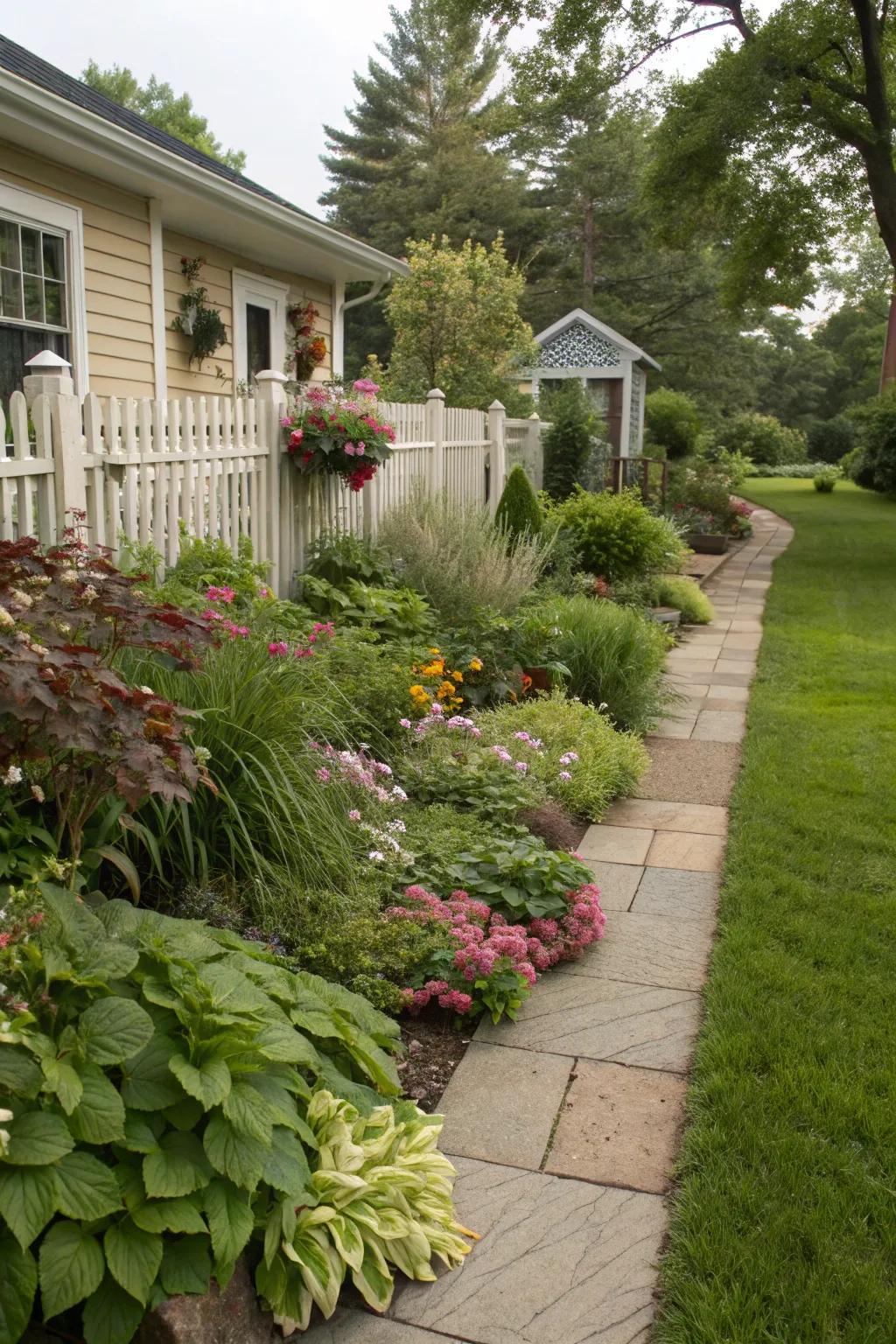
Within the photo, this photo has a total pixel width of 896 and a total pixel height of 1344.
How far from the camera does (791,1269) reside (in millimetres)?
1945

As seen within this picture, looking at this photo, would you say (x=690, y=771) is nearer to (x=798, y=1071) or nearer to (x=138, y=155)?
(x=798, y=1071)

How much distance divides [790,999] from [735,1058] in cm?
36

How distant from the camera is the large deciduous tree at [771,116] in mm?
12742

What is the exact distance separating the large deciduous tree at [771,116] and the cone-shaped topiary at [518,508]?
6646mm

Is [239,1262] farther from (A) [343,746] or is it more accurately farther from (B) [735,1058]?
(A) [343,746]

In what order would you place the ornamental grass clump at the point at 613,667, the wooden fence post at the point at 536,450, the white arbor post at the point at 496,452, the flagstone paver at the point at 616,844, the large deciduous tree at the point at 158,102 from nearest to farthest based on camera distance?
the flagstone paver at the point at 616,844 → the ornamental grass clump at the point at 613,667 → the white arbor post at the point at 496,452 → the wooden fence post at the point at 536,450 → the large deciduous tree at the point at 158,102

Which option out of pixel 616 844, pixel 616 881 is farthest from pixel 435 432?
pixel 616 881

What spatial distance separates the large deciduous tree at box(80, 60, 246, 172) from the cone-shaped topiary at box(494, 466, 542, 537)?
103 feet

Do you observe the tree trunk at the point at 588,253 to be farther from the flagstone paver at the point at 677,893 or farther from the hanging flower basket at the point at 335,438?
the flagstone paver at the point at 677,893

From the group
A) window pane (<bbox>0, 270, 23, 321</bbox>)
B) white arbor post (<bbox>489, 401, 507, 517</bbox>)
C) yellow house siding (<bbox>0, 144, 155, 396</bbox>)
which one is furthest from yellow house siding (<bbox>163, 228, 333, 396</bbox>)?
white arbor post (<bbox>489, 401, 507, 517</bbox>)

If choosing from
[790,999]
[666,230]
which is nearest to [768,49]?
[666,230]

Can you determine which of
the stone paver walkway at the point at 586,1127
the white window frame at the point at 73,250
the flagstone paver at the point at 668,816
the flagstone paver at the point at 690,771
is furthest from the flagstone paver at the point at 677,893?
the white window frame at the point at 73,250

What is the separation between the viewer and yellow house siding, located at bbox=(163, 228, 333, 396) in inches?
324

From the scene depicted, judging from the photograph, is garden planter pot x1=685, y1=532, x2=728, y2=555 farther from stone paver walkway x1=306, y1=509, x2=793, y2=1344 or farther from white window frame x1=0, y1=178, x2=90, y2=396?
stone paver walkway x1=306, y1=509, x2=793, y2=1344
